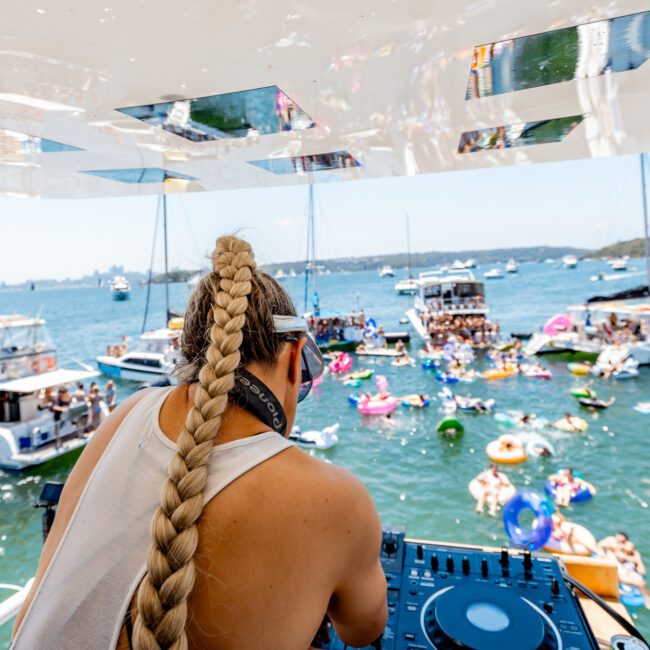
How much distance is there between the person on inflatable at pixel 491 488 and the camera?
21.1 feet

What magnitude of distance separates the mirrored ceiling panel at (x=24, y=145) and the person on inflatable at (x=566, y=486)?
7236 mm

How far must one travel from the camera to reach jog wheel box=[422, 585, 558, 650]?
966mm

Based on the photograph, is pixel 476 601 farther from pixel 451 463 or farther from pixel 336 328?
pixel 336 328

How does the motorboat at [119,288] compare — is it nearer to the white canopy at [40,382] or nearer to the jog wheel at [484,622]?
the white canopy at [40,382]

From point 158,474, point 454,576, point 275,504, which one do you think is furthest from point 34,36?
point 454,576

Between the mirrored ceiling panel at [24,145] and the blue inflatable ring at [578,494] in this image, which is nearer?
the mirrored ceiling panel at [24,145]

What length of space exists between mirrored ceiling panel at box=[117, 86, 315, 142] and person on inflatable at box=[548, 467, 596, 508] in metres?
6.76

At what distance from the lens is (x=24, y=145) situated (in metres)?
1.91

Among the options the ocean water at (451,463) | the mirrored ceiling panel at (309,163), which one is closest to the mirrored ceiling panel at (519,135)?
the mirrored ceiling panel at (309,163)

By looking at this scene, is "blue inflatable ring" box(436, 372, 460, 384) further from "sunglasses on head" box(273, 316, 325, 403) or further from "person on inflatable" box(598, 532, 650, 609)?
"sunglasses on head" box(273, 316, 325, 403)

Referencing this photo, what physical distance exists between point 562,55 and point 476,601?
4.93 ft

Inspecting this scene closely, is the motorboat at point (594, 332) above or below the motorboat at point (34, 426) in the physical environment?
above

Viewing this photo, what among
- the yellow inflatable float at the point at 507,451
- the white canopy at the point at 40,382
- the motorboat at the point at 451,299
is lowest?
the yellow inflatable float at the point at 507,451

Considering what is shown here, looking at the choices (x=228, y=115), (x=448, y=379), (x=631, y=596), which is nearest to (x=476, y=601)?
(x=228, y=115)
